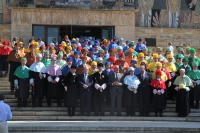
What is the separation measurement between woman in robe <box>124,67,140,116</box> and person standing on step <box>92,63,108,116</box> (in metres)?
0.73

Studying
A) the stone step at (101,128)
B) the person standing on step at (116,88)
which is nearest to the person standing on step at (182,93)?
the stone step at (101,128)

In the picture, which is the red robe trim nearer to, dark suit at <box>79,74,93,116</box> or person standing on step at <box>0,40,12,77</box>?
dark suit at <box>79,74,93,116</box>

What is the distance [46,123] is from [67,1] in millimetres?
12470

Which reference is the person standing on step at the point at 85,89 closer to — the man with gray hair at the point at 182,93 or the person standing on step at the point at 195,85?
the man with gray hair at the point at 182,93

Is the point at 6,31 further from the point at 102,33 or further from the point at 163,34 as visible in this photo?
the point at 163,34

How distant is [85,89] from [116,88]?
3.40 ft

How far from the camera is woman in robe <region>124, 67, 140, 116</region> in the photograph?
17594 millimetres

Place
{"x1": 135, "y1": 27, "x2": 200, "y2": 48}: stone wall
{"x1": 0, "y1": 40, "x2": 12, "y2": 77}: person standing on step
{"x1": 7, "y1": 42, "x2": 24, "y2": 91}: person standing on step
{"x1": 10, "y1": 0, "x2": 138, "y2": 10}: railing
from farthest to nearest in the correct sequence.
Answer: {"x1": 135, "y1": 27, "x2": 200, "y2": 48}: stone wall, {"x1": 10, "y1": 0, "x2": 138, "y2": 10}: railing, {"x1": 0, "y1": 40, "x2": 12, "y2": 77}: person standing on step, {"x1": 7, "y1": 42, "x2": 24, "y2": 91}: person standing on step

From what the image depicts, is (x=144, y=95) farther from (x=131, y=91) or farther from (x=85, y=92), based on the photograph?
(x=85, y=92)

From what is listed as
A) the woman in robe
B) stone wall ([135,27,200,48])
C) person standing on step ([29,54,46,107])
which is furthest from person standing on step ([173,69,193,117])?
stone wall ([135,27,200,48])

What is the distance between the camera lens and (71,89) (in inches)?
690

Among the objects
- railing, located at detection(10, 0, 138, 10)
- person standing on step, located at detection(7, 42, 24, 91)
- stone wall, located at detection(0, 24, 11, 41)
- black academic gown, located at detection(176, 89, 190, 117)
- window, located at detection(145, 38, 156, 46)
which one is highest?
railing, located at detection(10, 0, 138, 10)

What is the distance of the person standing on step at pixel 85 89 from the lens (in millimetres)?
17484

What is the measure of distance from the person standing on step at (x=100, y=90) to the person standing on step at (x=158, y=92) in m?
1.65
